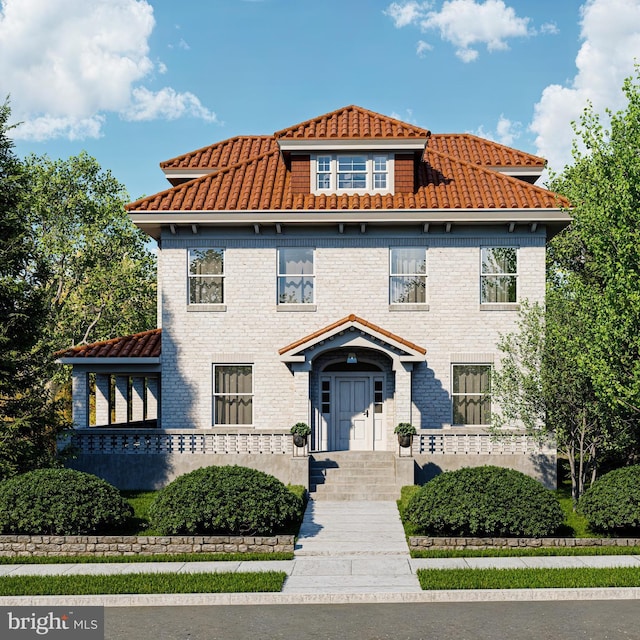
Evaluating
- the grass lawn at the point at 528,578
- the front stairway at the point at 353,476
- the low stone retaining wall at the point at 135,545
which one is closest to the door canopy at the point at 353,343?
the front stairway at the point at 353,476

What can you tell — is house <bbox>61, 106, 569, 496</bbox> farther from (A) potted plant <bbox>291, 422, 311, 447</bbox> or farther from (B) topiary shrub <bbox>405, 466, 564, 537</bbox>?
(B) topiary shrub <bbox>405, 466, 564, 537</bbox>

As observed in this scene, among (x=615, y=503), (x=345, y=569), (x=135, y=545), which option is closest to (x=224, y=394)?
(x=135, y=545)

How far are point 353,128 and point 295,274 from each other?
17.0 ft

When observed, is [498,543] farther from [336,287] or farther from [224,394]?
[224,394]

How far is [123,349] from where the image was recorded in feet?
85.9

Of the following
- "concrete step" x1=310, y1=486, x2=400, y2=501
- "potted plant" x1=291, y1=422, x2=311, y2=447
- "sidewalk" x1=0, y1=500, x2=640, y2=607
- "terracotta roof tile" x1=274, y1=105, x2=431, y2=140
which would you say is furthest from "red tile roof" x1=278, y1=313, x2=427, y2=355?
"terracotta roof tile" x1=274, y1=105, x2=431, y2=140

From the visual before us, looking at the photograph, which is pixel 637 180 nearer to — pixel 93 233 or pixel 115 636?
pixel 115 636

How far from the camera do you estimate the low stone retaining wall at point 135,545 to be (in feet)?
54.6

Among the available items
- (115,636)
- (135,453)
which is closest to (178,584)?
(115,636)

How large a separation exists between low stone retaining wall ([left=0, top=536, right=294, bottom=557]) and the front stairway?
6046 mm

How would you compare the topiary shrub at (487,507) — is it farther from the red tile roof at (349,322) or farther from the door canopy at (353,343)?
the red tile roof at (349,322)

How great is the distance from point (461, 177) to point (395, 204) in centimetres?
287

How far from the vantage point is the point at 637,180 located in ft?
61.5

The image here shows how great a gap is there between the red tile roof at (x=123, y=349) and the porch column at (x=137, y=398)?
10.8 metres
